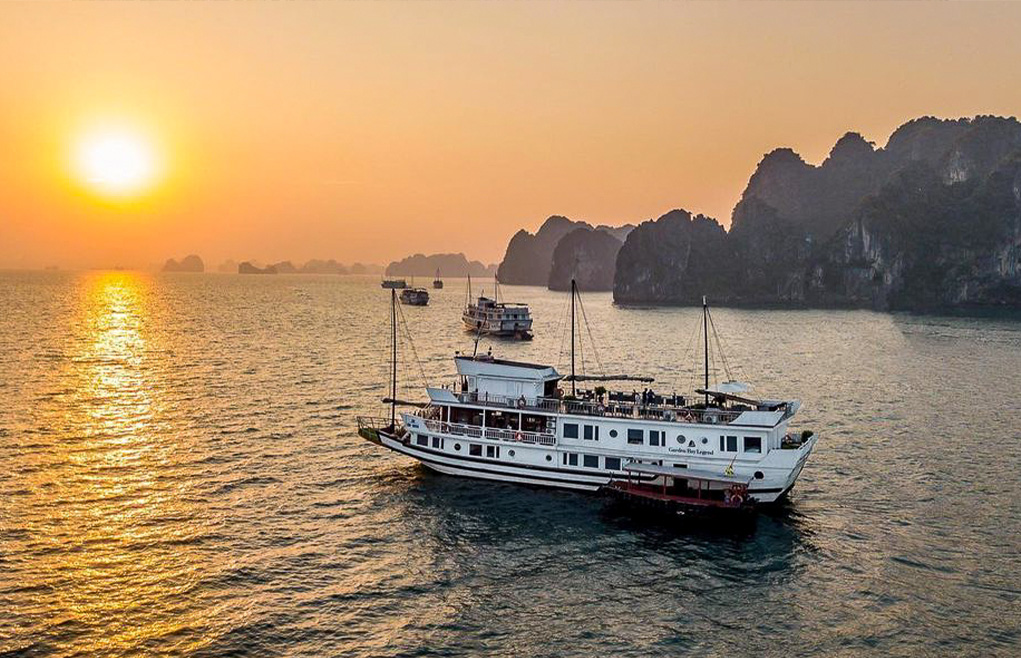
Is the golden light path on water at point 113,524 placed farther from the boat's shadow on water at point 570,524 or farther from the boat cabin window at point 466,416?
the boat cabin window at point 466,416

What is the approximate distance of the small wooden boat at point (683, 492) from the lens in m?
38.2

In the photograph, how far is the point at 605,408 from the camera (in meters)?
43.9

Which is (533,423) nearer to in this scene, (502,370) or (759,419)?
(502,370)

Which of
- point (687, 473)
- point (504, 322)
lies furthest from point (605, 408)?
point (504, 322)

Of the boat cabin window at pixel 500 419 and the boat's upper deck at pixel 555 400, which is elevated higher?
the boat's upper deck at pixel 555 400

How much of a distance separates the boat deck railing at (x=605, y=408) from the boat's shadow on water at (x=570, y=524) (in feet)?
16.1

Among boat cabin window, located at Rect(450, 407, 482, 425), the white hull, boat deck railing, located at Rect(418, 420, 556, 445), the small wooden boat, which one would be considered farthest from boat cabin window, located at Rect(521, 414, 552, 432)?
the small wooden boat

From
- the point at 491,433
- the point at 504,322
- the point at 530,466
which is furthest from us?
the point at 504,322

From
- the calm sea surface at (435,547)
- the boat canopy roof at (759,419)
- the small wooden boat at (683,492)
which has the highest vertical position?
the boat canopy roof at (759,419)

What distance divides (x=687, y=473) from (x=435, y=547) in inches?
571

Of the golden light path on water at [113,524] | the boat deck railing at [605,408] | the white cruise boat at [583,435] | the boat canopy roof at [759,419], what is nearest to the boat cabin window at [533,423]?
the white cruise boat at [583,435]

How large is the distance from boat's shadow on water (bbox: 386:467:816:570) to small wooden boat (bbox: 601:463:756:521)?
23.7 inches

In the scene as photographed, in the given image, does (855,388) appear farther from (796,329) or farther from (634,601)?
(796,329)

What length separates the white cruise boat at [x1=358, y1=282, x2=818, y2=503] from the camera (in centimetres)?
4050
